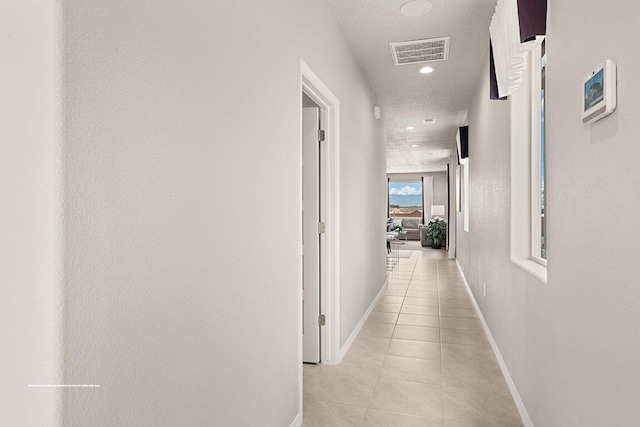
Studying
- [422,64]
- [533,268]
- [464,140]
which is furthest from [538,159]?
[464,140]

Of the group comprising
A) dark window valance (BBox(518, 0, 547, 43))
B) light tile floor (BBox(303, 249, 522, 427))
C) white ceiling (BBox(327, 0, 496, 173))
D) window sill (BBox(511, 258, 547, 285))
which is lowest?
light tile floor (BBox(303, 249, 522, 427))

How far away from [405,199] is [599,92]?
15056 millimetres

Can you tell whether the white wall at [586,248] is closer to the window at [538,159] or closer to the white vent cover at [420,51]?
the window at [538,159]

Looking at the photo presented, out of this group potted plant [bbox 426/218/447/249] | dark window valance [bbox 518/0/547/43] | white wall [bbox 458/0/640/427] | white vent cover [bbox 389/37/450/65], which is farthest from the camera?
potted plant [bbox 426/218/447/249]

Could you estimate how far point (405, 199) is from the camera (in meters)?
16.0

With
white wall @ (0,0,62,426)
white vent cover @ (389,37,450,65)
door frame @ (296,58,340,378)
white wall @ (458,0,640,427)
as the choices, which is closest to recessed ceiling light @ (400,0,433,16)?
white vent cover @ (389,37,450,65)

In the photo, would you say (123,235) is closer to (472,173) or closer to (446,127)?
(472,173)

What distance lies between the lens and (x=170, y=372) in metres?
1.13

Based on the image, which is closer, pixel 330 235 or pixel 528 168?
pixel 528 168

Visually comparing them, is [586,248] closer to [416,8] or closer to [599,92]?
[599,92]

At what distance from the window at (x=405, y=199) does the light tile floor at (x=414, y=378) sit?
11380 millimetres

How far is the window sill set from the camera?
199 cm

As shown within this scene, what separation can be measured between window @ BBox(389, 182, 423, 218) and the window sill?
13.5m

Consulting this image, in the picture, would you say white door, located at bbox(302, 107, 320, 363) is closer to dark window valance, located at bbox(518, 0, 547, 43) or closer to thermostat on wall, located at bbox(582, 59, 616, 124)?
dark window valance, located at bbox(518, 0, 547, 43)
